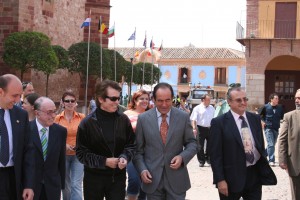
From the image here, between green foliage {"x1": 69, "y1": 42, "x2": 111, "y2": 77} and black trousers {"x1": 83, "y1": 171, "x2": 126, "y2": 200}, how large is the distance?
20346 millimetres

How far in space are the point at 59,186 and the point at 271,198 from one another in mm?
4127

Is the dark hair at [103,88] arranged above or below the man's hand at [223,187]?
above

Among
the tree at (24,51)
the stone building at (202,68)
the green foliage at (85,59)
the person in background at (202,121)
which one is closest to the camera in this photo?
the person in background at (202,121)

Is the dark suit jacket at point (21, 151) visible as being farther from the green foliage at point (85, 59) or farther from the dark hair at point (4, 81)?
the green foliage at point (85, 59)

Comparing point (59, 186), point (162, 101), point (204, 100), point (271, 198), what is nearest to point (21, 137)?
point (59, 186)

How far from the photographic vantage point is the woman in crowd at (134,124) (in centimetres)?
700

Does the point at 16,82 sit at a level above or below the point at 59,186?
above

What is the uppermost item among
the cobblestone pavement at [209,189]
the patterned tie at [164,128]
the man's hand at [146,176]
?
the patterned tie at [164,128]

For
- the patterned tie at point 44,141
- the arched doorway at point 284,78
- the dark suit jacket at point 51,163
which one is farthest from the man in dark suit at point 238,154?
the arched doorway at point 284,78

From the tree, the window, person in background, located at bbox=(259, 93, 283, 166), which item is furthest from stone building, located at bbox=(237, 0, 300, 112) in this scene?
the window

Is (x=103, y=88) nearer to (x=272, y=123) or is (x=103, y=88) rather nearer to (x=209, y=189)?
(x=209, y=189)

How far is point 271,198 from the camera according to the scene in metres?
8.68

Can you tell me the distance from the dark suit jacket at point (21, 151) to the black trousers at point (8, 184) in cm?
4

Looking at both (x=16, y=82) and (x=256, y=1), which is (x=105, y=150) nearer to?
(x=16, y=82)
